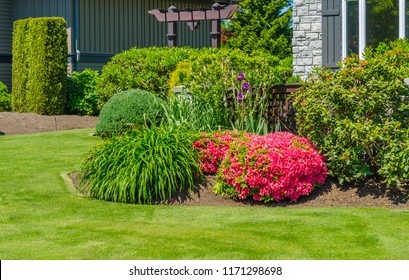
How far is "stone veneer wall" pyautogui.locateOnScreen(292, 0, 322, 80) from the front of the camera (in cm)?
1730

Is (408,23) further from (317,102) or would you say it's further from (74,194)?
(74,194)

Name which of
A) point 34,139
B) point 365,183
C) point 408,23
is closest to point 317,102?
point 365,183

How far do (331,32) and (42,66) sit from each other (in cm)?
835

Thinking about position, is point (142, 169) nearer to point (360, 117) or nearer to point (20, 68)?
point (360, 117)

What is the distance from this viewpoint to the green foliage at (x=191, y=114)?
12.8 m

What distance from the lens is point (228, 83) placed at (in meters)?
13.3

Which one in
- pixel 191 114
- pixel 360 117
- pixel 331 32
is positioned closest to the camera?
pixel 360 117

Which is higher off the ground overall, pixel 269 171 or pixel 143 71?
pixel 143 71

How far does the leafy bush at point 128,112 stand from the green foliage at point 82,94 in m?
6.62

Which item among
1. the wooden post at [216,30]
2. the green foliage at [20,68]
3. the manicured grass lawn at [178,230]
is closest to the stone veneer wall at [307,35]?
the wooden post at [216,30]

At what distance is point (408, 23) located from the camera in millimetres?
16094

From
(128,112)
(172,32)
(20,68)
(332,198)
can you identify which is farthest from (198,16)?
(332,198)

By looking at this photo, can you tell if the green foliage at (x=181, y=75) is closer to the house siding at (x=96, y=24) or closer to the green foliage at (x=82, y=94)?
the green foliage at (x=82, y=94)

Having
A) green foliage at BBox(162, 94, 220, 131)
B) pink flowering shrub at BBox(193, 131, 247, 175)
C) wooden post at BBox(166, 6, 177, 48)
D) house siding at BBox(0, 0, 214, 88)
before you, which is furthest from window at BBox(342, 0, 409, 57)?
house siding at BBox(0, 0, 214, 88)
